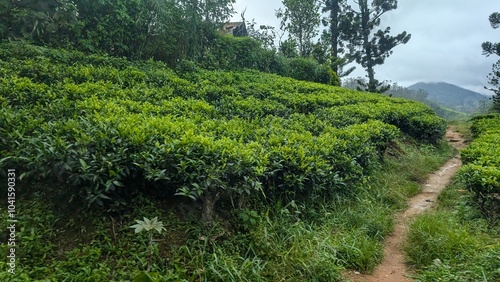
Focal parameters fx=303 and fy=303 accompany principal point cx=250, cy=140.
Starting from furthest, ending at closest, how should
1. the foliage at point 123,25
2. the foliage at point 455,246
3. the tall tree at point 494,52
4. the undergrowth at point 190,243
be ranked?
the tall tree at point 494,52, the foliage at point 123,25, the foliage at point 455,246, the undergrowth at point 190,243

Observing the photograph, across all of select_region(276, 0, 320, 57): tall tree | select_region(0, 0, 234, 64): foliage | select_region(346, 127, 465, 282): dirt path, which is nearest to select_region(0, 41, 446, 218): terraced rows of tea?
select_region(346, 127, 465, 282): dirt path

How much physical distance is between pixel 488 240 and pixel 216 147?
114 inches

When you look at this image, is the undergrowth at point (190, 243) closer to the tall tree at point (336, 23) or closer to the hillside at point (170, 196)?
the hillside at point (170, 196)

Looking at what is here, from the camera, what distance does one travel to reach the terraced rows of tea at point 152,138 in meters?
2.46

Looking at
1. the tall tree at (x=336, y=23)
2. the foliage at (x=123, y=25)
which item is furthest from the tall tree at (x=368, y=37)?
the foliage at (x=123, y=25)

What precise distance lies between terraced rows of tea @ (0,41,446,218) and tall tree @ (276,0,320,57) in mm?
14170

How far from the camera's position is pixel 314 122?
5.66 m

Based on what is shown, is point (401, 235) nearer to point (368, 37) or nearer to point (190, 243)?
point (190, 243)

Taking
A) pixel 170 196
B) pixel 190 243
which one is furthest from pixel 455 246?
pixel 170 196

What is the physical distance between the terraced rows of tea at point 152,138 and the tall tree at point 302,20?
14.2 m

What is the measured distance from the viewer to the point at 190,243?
94.5 inches

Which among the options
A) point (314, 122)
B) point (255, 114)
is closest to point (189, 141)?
point (255, 114)

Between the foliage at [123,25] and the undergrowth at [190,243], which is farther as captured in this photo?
the foliage at [123,25]

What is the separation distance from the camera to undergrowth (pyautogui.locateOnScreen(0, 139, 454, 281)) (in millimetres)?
2080
